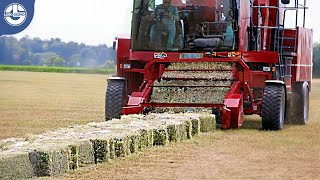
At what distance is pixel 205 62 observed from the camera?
16.5 metres

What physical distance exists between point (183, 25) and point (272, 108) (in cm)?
252

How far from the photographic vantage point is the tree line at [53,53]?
43.1 m

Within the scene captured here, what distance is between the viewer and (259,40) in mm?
17359

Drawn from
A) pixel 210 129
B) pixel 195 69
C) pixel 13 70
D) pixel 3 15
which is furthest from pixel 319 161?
pixel 13 70

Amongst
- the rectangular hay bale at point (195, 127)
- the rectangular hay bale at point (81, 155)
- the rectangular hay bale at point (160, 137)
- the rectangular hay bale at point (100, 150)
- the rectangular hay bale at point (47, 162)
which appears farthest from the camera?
the rectangular hay bale at point (195, 127)

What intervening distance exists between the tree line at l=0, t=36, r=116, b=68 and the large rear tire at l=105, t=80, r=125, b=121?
25.1 metres

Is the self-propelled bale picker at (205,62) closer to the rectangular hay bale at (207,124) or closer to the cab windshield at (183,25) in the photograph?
the cab windshield at (183,25)

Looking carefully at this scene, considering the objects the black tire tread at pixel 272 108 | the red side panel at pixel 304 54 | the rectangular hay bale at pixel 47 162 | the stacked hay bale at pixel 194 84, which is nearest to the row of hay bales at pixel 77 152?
the rectangular hay bale at pixel 47 162

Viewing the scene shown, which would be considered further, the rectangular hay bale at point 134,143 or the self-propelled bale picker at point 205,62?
the self-propelled bale picker at point 205,62

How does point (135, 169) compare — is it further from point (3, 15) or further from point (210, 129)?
point (3, 15)

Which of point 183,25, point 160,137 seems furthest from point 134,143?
point 183,25

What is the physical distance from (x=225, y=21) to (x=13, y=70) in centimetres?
4237

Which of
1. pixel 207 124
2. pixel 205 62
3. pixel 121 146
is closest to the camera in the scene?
pixel 121 146

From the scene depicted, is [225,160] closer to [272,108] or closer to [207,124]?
[207,124]
